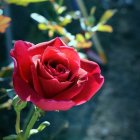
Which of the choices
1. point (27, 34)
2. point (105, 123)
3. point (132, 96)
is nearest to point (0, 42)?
point (27, 34)

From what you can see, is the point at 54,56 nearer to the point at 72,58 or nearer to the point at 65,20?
the point at 72,58

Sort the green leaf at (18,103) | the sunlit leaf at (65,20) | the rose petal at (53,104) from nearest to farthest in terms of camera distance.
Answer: the rose petal at (53,104) < the green leaf at (18,103) < the sunlit leaf at (65,20)

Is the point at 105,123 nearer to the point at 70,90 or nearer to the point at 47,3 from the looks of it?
the point at 47,3

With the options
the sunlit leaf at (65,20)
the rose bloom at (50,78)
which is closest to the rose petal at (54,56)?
the rose bloom at (50,78)

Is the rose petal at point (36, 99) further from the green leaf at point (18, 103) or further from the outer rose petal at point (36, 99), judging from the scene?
the green leaf at point (18, 103)

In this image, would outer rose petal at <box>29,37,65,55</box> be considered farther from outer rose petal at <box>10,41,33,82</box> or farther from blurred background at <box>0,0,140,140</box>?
blurred background at <box>0,0,140,140</box>

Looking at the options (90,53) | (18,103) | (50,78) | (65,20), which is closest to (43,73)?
(50,78)
